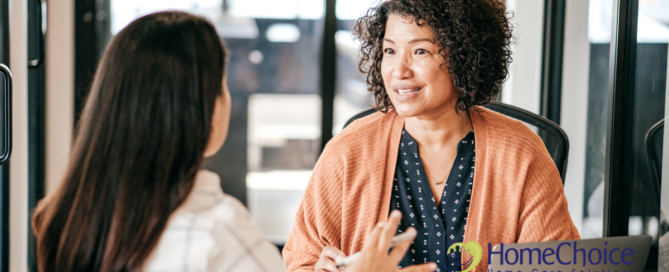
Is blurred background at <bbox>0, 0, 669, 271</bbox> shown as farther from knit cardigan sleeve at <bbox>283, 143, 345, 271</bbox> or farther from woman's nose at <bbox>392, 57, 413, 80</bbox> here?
Answer: knit cardigan sleeve at <bbox>283, 143, 345, 271</bbox>

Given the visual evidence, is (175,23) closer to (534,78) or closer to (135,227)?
(135,227)

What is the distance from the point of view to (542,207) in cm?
120

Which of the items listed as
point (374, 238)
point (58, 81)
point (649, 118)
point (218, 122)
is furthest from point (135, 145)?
point (58, 81)

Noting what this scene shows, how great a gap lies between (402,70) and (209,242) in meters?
0.72

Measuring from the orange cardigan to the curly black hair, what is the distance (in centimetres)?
11

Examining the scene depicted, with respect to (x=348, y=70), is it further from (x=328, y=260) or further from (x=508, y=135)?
(x=328, y=260)

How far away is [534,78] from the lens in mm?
2277

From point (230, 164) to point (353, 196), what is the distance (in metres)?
1.82

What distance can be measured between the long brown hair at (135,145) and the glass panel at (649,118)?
3.49ft

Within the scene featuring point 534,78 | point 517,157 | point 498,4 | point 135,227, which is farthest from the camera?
point 534,78

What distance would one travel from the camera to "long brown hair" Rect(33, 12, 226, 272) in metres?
0.72

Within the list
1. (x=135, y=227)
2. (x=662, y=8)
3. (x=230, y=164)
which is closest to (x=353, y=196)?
(x=135, y=227)

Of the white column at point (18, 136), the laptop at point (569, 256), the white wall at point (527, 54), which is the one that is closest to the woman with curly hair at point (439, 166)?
the laptop at point (569, 256)

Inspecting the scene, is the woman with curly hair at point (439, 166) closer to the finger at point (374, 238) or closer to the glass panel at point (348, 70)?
the finger at point (374, 238)
